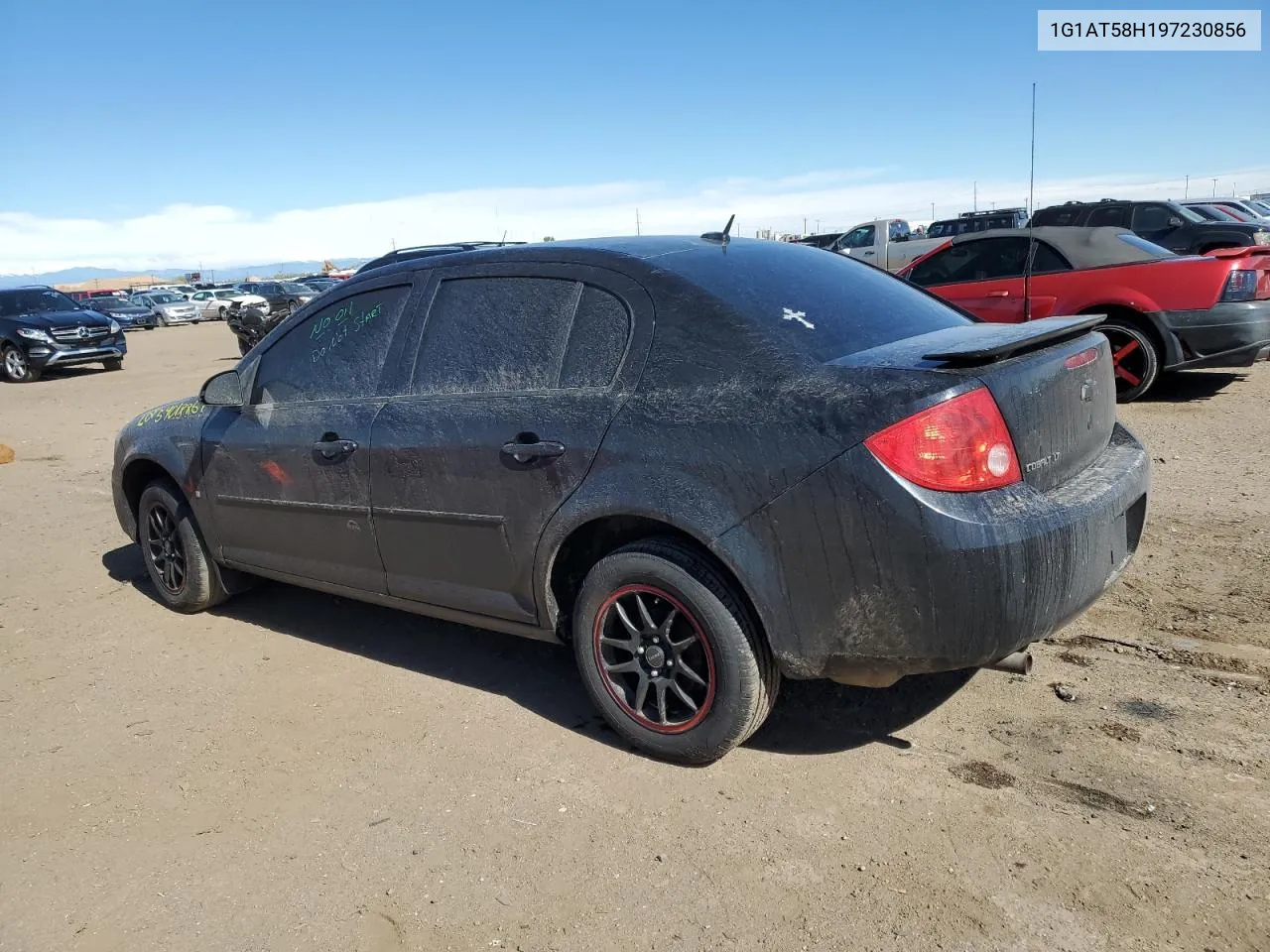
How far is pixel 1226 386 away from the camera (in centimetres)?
929

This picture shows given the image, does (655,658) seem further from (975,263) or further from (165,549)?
(975,263)

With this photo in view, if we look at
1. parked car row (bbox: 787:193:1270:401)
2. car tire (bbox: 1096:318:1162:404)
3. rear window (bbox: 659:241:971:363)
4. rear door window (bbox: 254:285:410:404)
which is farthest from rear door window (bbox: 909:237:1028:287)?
rear door window (bbox: 254:285:410:404)

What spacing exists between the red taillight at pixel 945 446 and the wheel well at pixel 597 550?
2.08 ft

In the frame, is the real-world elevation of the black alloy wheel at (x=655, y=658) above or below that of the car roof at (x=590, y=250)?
below

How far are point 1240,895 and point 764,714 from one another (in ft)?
4.33

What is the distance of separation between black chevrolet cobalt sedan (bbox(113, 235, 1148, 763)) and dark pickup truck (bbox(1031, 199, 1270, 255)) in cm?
1419

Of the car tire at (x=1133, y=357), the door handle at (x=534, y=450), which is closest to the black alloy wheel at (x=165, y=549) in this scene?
the door handle at (x=534, y=450)

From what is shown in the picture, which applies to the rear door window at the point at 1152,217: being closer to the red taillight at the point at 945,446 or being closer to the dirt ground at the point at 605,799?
the dirt ground at the point at 605,799

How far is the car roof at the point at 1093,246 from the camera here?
27.5ft

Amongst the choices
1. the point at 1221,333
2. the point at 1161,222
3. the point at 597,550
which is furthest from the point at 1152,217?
the point at 597,550

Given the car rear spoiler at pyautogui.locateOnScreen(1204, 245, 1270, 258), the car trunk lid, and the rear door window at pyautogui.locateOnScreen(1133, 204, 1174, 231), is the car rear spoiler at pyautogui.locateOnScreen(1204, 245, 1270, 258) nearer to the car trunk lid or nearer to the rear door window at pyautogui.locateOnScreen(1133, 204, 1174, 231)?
the car trunk lid

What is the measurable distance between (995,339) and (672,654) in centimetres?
143

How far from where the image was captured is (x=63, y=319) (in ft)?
60.6

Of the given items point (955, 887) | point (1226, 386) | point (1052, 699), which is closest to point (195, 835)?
point (955, 887)
